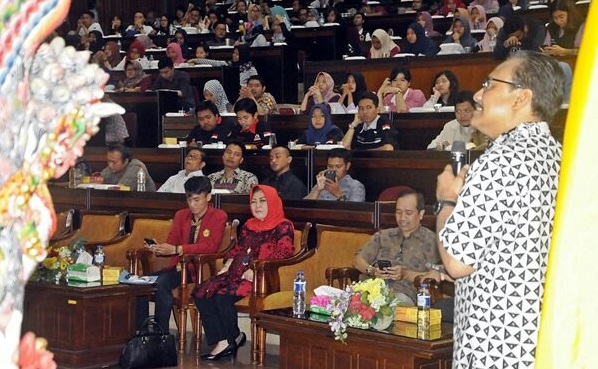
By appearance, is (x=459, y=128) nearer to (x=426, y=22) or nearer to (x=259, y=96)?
(x=259, y=96)

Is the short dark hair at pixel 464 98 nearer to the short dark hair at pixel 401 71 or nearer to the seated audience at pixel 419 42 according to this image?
the short dark hair at pixel 401 71

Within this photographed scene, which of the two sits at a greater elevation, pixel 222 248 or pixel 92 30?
pixel 92 30

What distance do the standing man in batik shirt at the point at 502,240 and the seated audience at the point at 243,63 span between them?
10164 mm

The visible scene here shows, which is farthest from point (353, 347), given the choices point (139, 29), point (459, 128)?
point (139, 29)

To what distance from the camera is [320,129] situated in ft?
28.3

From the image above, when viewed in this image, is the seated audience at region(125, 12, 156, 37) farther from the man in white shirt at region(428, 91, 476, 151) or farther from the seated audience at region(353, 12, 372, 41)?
the man in white shirt at region(428, 91, 476, 151)

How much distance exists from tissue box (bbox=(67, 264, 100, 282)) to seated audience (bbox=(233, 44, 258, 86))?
Result: 6312 mm

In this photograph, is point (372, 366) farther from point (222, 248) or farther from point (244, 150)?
point (244, 150)

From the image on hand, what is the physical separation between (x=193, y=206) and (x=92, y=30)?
9.52 metres

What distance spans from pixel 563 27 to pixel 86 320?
15.8 feet

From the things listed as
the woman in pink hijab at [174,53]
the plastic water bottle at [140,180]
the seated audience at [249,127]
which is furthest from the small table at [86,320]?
the woman in pink hijab at [174,53]

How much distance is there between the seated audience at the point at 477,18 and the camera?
1198 cm

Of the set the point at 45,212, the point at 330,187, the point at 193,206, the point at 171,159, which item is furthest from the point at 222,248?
the point at 45,212

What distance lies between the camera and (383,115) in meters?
8.48
